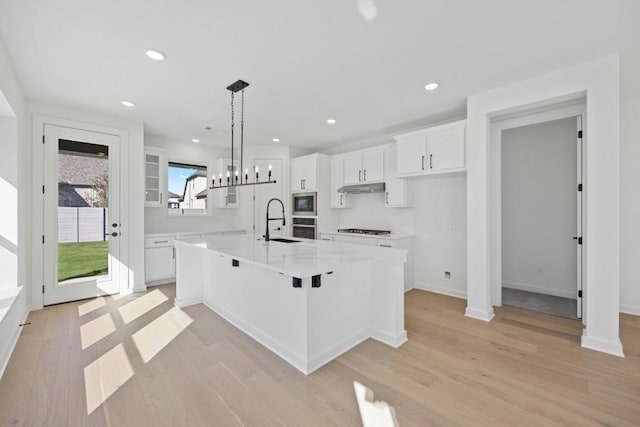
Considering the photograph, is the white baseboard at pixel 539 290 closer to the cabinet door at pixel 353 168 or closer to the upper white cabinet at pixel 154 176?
the cabinet door at pixel 353 168

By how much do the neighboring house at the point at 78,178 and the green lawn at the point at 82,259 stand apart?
1.80 feet

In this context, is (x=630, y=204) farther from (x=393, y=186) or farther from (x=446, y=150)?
(x=393, y=186)

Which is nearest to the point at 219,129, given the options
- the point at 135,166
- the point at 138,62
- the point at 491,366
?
the point at 135,166

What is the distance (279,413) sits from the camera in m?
1.72

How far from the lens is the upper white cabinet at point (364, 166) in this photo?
4.64 metres

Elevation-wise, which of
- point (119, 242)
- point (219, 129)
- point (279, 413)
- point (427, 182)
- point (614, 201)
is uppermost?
point (219, 129)

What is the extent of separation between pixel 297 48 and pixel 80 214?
11.7ft

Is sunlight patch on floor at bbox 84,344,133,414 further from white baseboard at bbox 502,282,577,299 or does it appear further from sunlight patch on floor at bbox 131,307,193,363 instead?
white baseboard at bbox 502,282,577,299

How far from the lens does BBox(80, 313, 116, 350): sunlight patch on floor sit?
2.64 meters

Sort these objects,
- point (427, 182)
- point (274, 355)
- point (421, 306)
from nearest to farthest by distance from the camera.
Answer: point (274, 355) < point (421, 306) < point (427, 182)

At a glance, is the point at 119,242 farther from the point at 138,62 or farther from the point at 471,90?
the point at 471,90

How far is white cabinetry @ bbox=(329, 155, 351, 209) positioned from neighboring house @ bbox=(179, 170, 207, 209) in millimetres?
2435

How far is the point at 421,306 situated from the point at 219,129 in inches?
155

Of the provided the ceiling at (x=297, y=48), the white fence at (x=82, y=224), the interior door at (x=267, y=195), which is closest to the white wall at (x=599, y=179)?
the ceiling at (x=297, y=48)
